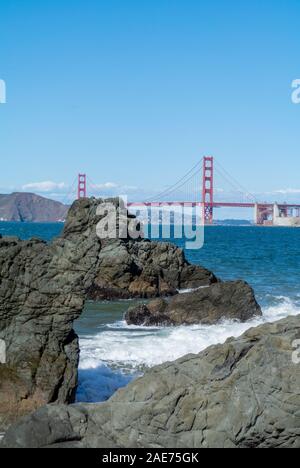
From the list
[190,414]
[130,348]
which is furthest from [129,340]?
[190,414]

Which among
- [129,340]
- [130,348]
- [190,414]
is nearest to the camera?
[190,414]

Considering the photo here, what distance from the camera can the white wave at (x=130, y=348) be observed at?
8.79m

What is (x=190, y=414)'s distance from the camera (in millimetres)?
5266

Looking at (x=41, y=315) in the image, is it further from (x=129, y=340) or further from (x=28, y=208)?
(x=28, y=208)

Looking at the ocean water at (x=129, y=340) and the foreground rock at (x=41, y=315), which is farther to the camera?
the ocean water at (x=129, y=340)

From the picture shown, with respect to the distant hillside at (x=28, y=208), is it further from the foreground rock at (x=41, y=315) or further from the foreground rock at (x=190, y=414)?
the foreground rock at (x=190, y=414)

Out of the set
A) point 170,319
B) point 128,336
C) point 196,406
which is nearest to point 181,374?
point 196,406

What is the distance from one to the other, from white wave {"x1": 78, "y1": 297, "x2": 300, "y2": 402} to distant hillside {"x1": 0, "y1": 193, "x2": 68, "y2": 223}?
151 metres

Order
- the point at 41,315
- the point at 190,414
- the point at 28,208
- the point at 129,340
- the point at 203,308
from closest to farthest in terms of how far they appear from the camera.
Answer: the point at 190,414 → the point at 41,315 → the point at 129,340 → the point at 203,308 → the point at 28,208

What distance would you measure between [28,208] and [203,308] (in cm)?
16424

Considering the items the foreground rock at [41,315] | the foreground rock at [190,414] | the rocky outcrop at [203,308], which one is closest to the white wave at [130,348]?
the rocky outcrop at [203,308]

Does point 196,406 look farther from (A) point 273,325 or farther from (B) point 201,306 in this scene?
(B) point 201,306

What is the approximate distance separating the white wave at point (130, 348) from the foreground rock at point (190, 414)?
270 cm
